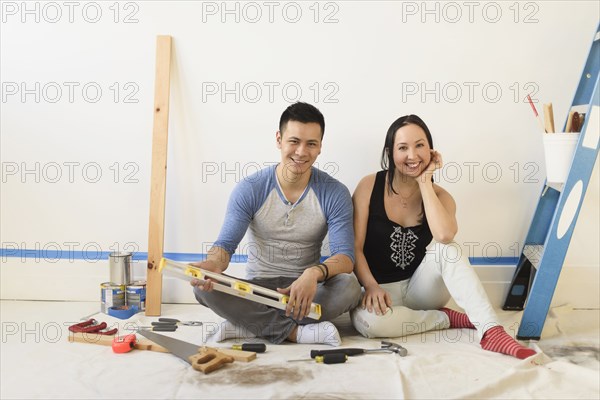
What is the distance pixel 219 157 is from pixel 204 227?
312 millimetres

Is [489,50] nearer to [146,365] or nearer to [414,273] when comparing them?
[414,273]

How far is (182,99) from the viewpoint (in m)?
2.68

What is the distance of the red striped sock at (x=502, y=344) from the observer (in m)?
1.97

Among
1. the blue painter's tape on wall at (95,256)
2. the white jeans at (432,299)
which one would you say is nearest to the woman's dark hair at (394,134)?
the white jeans at (432,299)

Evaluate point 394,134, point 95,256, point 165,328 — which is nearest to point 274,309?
point 165,328

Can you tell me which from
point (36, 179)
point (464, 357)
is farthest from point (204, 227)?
point (464, 357)

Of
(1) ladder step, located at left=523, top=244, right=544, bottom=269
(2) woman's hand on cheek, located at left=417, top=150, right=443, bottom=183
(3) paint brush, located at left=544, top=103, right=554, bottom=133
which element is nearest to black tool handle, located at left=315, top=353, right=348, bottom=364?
(2) woman's hand on cheek, located at left=417, top=150, right=443, bottom=183

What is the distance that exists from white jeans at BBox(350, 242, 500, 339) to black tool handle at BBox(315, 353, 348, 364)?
0.93 feet

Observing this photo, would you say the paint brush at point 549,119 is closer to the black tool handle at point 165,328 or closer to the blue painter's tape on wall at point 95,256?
the blue painter's tape on wall at point 95,256

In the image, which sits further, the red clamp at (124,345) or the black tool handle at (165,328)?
the black tool handle at (165,328)

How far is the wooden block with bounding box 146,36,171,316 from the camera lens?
8.50 feet

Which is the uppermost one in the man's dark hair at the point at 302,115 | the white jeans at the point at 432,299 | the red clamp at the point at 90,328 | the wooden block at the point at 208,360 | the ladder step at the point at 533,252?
the man's dark hair at the point at 302,115

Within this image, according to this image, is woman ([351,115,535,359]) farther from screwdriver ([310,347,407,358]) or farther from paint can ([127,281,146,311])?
paint can ([127,281,146,311])

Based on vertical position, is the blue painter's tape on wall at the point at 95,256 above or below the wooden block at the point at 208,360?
above
